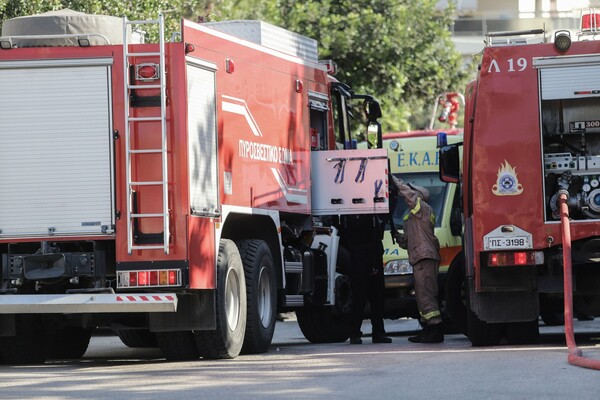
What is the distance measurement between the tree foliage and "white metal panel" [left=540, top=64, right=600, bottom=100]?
13.9m

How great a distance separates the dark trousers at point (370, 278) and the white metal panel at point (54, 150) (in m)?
4.59

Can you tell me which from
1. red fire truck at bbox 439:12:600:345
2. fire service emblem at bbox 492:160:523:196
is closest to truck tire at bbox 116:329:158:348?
red fire truck at bbox 439:12:600:345

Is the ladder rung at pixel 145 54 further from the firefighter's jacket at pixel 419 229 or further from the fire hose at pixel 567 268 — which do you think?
the firefighter's jacket at pixel 419 229

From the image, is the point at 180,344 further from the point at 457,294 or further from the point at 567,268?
the point at 457,294

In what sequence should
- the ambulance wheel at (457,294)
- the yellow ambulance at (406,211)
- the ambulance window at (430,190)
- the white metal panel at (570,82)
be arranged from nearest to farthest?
the white metal panel at (570,82), the ambulance wheel at (457,294), the yellow ambulance at (406,211), the ambulance window at (430,190)

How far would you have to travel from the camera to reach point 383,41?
28688 mm

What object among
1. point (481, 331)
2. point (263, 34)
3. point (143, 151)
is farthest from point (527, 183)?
point (143, 151)

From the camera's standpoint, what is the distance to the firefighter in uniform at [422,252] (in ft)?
51.2

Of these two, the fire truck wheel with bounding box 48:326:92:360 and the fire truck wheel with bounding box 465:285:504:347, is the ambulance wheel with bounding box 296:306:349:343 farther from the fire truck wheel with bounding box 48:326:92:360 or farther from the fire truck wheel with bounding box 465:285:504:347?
the fire truck wheel with bounding box 48:326:92:360

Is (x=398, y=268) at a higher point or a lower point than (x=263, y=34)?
lower

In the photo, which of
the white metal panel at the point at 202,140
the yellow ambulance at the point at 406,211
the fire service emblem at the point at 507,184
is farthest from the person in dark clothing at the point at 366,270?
the white metal panel at the point at 202,140

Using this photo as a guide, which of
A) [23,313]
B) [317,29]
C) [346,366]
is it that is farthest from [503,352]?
[317,29]

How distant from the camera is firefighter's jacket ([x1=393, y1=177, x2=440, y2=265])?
15648mm

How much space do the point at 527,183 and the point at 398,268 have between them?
4.13 m
